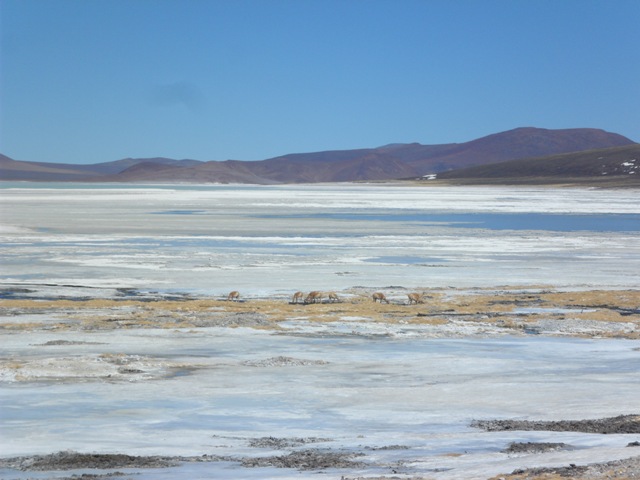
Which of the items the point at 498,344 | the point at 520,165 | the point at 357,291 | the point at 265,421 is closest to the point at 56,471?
the point at 265,421

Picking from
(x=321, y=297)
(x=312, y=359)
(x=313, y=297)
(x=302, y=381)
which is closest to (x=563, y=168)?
(x=321, y=297)

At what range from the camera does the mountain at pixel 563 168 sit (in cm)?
15612

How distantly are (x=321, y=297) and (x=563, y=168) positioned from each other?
162035 millimetres

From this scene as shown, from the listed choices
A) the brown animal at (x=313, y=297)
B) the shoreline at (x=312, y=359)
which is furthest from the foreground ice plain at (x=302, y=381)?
the brown animal at (x=313, y=297)

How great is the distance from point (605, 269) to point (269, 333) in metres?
10.4

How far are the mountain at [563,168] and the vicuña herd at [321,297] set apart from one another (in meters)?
136

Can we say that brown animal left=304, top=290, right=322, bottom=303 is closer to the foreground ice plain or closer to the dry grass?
the dry grass

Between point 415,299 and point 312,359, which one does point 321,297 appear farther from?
point 312,359

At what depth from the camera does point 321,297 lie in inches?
621

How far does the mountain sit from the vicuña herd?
136 m

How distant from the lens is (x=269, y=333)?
41.3ft

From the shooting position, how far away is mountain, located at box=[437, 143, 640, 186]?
156m

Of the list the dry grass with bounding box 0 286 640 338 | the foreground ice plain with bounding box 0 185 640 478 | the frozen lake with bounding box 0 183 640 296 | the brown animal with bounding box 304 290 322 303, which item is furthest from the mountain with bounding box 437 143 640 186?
the brown animal with bounding box 304 290 322 303

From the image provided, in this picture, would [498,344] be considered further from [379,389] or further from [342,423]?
[342,423]
